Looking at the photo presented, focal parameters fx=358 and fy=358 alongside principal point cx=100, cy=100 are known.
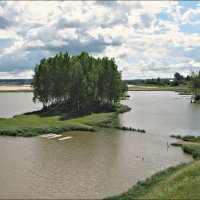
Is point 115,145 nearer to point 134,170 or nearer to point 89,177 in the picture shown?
point 134,170

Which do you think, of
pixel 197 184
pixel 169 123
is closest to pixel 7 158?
pixel 197 184

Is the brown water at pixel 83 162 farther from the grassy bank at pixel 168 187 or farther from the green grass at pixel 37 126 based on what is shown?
the green grass at pixel 37 126

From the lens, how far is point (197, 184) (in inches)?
1212

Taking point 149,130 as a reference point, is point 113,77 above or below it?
above

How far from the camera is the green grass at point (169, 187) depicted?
2862cm

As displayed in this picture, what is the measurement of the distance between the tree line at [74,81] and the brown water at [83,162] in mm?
28345

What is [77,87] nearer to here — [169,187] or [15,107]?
[15,107]

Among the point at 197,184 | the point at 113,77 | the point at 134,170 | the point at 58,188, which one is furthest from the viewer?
the point at 113,77

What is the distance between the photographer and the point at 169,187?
1214 inches

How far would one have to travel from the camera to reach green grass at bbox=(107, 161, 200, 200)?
28625mm

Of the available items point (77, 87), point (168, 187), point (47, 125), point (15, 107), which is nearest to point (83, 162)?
point (168, 187)

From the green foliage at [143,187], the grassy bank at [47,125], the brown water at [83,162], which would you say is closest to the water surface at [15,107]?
the grassy bank at [47,125]

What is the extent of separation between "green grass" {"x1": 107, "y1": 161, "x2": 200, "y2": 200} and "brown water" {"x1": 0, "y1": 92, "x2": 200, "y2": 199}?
7.35ft

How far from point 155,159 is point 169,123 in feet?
113
